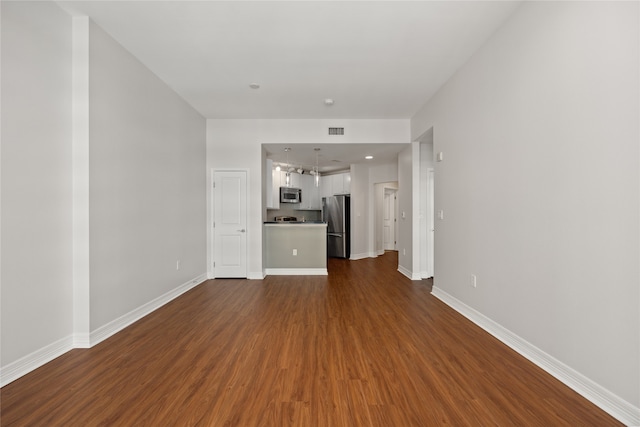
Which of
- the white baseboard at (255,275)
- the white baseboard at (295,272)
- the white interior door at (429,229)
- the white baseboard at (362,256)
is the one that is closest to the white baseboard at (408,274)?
the white interior door at (429,229)

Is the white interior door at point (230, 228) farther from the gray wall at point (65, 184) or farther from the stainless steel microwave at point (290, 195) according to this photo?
the stainless steel microwave at point (290, 195)

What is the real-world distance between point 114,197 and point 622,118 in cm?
394

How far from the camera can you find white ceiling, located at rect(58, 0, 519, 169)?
2.32 m

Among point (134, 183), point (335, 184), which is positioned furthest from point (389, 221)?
point (134, 183)

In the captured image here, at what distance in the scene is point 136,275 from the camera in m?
3.07

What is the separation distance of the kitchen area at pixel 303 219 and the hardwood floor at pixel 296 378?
2278 millimetres

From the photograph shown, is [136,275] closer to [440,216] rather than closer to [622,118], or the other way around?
[440,216]

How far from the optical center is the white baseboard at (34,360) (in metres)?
1.87

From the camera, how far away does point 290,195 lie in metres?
7.54

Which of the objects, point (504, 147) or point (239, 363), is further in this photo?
point (504, 147)

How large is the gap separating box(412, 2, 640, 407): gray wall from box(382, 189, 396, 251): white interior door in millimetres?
5958

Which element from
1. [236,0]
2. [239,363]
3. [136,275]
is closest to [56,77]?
[236,0]

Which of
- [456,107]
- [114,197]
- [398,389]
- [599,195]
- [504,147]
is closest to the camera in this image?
[599,195]

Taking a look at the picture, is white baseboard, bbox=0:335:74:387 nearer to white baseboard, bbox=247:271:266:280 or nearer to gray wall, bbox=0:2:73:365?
gray wall, bbox=0:2:73:365
